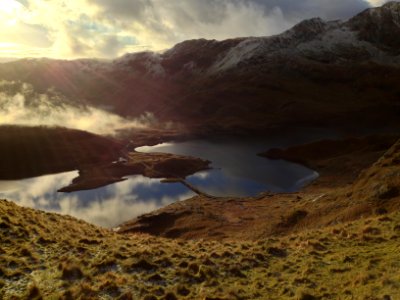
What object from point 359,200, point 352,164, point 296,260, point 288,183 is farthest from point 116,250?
point 352,164

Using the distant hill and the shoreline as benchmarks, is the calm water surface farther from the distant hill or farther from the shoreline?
the shoreline

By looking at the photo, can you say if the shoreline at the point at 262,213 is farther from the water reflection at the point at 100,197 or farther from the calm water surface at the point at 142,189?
the water reflection at the point at 100,197

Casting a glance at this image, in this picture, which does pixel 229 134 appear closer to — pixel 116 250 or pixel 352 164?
pixel 352 164

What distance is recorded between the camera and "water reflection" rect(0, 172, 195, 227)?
7206 cm

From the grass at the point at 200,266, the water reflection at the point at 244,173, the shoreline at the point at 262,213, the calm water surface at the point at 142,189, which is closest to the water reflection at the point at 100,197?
the calm water surface at the point at 142,189

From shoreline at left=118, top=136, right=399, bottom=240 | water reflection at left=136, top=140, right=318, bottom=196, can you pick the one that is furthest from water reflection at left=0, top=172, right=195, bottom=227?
water reflection at left=136, top=140, right=318, bottom=196

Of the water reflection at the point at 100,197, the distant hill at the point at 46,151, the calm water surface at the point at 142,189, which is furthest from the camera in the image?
the distant hill at the point at 46,151

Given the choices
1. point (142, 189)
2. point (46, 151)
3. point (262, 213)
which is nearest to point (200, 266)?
Answer: point (262, 213)

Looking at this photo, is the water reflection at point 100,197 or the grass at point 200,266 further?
the water reflection at point 100,197

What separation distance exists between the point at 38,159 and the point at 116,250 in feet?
313

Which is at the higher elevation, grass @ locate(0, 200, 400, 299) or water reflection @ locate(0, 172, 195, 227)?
grass @ locate(0, 200, 400, 299)

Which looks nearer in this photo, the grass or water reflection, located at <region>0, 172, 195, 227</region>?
the grass

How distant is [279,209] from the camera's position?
60875 millimetres

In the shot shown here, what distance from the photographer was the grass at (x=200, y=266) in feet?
55.0
